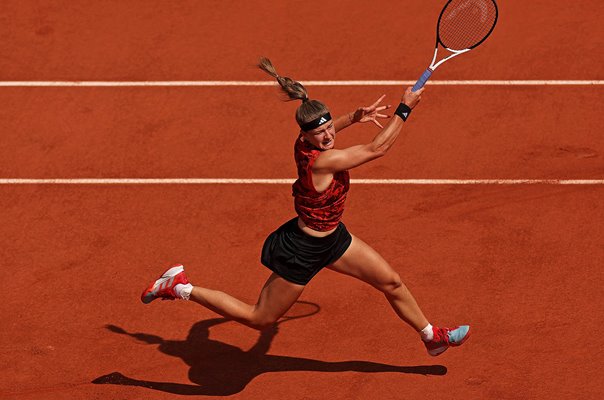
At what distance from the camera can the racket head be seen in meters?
11.4

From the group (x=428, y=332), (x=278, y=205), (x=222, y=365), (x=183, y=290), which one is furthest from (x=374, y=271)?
(x=278, y=205)

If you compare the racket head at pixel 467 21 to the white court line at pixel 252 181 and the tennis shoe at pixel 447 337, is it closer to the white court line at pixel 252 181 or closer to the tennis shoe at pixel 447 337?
the white court line at pixel 252 181

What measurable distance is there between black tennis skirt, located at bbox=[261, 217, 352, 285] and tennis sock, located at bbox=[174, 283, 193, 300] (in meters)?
0.79

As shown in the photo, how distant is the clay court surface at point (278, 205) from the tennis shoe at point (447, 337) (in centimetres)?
28

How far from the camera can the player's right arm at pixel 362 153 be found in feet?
31.2

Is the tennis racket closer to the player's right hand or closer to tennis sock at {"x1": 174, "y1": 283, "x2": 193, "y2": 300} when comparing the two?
the player's right hand

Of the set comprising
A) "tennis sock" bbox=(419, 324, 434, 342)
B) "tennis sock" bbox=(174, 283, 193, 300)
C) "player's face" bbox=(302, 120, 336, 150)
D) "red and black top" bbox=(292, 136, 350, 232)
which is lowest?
"tennis sock" bbox=(419, 324, 434, 342)

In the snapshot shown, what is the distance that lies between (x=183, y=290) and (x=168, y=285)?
0.58 feet

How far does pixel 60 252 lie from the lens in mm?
12484

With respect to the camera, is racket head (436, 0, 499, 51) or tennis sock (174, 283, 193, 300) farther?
racket head (436, 0, 499, 51)

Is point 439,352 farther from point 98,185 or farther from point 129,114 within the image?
point 129,114

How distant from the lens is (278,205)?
43.2 feet

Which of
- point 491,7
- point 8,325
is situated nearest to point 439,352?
point 491,7

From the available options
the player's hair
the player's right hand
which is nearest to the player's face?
the player's hair
